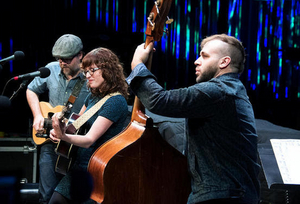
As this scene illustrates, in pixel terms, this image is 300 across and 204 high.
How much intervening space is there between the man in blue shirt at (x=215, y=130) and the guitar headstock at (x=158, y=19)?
373 millimetres

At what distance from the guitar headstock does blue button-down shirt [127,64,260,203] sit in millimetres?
419

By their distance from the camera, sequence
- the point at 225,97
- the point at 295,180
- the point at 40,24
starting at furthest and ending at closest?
the point at 40,24
the point at 295,180
the point at 225,97

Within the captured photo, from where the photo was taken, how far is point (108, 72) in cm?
280

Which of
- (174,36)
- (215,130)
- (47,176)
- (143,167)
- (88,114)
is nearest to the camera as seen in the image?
(215,130)

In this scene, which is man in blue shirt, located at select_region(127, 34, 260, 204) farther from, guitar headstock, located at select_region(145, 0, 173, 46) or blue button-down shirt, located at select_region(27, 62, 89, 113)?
blue button-down shirt, located at select_region(27, 62, 89, 113)

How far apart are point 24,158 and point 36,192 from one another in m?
1.47

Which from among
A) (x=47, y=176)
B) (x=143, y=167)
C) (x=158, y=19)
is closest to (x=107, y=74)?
(x=158, y=19)

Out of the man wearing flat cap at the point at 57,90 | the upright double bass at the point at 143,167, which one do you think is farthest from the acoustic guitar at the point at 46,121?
the upright double bass at the point at 143,167

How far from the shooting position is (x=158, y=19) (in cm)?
223

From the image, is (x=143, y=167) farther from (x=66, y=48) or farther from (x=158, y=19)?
(x=66, y=48)

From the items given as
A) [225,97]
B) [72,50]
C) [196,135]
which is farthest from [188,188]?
[72,50]

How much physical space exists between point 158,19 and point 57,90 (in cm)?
190

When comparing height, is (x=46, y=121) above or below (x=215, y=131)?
below

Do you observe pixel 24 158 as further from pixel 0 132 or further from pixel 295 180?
pixel 295 180
